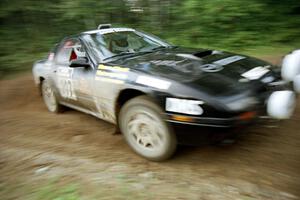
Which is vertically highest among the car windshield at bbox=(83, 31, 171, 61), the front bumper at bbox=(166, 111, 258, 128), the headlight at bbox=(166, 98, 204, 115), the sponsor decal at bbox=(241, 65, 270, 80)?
the car windshield at bbox=(83, 31, 171, 61)

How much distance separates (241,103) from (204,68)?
0.70 metres

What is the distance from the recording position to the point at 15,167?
4125mm

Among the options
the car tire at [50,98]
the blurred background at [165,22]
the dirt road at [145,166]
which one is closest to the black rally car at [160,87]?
the dirt road at [145,166]

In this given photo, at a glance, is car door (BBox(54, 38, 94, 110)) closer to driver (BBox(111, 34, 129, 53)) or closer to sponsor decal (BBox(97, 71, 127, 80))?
sponsor decal (BBox(97, 71, 127, 80))

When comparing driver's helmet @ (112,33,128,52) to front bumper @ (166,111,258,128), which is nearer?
front bumper @ (166,111,258,128)

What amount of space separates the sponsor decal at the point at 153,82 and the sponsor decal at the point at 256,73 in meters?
0.86

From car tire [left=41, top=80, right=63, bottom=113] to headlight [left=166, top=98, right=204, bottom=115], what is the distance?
9.41 ft

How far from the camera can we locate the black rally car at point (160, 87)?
3.32 meters

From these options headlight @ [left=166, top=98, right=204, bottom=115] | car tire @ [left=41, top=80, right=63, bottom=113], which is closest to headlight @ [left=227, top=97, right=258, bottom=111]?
headlight @ [left=166, top=98, right=204, bottom=115]

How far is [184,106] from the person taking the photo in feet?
11.1

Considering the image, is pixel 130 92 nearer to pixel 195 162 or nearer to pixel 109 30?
pixel 195 162

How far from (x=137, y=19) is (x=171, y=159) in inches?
348

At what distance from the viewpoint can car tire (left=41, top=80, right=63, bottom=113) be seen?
585 centimetres

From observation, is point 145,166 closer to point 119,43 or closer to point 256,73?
point 256,73
